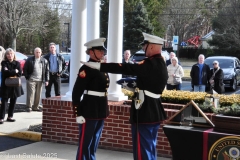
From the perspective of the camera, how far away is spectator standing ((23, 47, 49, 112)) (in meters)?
10.7

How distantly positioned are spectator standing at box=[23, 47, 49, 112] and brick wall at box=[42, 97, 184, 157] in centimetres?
336

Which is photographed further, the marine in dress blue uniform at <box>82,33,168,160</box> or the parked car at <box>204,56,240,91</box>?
the parked car at <box>204,56,240,91</box>

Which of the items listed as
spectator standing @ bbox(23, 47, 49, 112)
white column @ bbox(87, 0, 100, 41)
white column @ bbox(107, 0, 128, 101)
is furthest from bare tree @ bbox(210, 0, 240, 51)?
white column @ bbox(87, 0, 100, 41)

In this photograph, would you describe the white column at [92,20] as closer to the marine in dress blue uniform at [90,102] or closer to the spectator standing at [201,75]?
the marine in dress blue uniform at [90,102]

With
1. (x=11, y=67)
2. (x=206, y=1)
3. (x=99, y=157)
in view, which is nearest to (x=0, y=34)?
(x=206, y=1)

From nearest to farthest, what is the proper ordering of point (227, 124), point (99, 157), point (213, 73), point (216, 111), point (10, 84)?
point (227, 124) → point (216, 111) → point (99, 157) → point (10, 84) → point (213, 73)

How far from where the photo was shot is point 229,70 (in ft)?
60.6

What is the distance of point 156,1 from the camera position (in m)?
52.5

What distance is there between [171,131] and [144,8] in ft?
138

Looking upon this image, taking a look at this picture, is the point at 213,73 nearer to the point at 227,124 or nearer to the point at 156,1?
the point at 227,124

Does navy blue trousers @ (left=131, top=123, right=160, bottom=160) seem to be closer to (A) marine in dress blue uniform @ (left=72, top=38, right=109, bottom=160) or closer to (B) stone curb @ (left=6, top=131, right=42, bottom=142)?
(A) marine in dress blue uniform @ (left=72, top=38, right=109, bottom=160)

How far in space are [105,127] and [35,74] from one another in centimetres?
441

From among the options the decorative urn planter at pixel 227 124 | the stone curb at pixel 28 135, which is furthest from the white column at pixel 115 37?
the decorative urn planter at pixel 227 124

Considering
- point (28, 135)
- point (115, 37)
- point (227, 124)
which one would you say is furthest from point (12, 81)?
point (227, 124)
